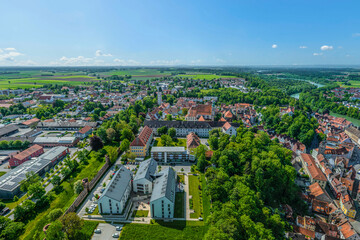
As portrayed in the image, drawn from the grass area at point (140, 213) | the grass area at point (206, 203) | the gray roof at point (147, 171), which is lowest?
the grass area at point (140, 213)

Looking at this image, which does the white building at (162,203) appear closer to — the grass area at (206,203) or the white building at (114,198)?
the white building at (114,198)

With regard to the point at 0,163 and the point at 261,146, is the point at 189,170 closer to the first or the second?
the point at 261,146

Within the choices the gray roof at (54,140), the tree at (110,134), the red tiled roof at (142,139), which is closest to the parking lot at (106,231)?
the red tiled roof at (142,139)

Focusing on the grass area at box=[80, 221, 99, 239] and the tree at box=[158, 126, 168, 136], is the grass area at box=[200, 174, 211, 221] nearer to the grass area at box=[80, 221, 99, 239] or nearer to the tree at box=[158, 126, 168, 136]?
the grass area at box=[80, 221, 99, 239]

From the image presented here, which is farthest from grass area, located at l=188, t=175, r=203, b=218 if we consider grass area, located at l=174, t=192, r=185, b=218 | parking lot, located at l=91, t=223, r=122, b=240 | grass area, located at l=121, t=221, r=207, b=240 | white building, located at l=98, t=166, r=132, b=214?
parking lot, located at l=91, t=223, r=122, b=240

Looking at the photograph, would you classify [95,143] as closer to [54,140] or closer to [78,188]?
[54,140]

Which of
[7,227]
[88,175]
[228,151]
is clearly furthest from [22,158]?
[228,151]
